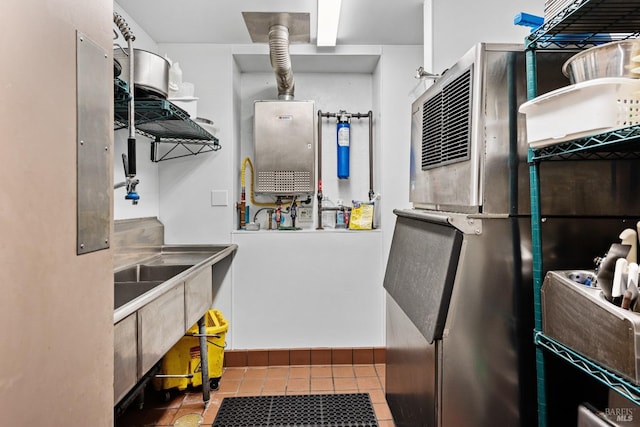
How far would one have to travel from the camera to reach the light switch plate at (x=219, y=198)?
3.01 meters

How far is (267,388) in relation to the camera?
2627 millimetres

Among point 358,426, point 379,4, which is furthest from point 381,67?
point 358,426

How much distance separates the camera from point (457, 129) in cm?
154

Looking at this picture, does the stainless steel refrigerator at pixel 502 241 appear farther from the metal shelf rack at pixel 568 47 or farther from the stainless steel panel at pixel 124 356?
the stainless steel panel at pixel 124 356

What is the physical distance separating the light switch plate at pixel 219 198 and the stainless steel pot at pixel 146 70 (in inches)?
49.6

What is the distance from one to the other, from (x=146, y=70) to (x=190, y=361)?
5.86ft

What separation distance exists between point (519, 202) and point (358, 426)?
1.53 meters

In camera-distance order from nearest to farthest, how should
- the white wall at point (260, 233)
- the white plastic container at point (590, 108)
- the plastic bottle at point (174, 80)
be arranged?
1. the white plastic container at point (590, 108)
2. the plastic bottle at point (174, 80)
3. the white wall at point (260, 233)

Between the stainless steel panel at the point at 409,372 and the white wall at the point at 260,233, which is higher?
the white wall at the point at 260,233

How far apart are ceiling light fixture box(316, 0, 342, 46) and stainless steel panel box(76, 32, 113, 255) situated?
151cm

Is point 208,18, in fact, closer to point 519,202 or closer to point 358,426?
point 519,202

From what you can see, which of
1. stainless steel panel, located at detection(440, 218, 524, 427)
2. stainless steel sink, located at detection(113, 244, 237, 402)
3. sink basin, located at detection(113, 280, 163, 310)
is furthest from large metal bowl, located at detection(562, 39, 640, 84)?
sink basin, located at detection(113, 280, 163, 310)

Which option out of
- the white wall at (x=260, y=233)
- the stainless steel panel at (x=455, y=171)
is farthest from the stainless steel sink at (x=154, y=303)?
the stainless steel panel at (x=455, y=171)

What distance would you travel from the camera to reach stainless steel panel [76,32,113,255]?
1.00 metres
